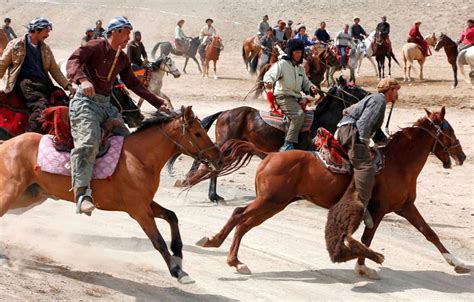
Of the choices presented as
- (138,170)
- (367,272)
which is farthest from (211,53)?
(138,170)

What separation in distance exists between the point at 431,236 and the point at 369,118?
1.60m

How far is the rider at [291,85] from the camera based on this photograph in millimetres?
12508

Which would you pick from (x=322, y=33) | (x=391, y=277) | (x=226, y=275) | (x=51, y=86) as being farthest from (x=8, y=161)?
(x=322, y=33)

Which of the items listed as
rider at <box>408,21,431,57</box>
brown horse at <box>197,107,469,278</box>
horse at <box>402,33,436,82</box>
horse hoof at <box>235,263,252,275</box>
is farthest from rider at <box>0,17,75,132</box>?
rider at <box>408,21,431,57</box>

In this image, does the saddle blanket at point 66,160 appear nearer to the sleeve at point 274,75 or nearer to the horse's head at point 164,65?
the sleeve at point 274,75

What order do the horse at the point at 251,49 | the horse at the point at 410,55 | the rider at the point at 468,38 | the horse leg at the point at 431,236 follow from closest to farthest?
the horse leg at the point at 431,236, the rider at the point at 468,38, the horse at the point at 410,55, the horse at the point at 251,49

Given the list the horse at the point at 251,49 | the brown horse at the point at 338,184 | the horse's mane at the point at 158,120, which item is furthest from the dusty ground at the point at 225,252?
the horse at the point at 251,49

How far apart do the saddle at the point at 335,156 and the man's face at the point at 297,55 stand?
2920 millimetres

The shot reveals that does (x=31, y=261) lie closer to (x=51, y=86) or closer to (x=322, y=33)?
(x=51, y=86)

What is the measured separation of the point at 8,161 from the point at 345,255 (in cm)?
352

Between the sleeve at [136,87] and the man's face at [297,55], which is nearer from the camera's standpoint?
the sleeve at [136,87]

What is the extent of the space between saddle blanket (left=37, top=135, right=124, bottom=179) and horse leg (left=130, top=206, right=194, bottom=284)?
0.54 m

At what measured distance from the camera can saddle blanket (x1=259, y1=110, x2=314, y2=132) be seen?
1293 centimetres

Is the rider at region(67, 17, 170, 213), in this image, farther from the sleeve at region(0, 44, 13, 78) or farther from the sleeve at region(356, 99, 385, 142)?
the sleeve at region(356, 99, 385, 142)
